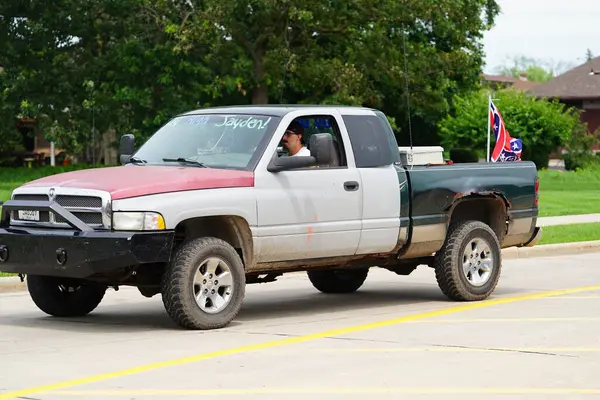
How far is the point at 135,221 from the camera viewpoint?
10.7 metres

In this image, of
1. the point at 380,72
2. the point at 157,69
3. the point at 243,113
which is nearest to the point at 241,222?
the point at 243,113

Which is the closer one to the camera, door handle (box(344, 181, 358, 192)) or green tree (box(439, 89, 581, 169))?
door handle (box(344, 181, 358, 192))

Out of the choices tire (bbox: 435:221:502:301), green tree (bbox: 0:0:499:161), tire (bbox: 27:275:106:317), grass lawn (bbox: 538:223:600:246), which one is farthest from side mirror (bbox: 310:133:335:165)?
green tree (bbox: 0:0:499:161)

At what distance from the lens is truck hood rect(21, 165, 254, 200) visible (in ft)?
35.4

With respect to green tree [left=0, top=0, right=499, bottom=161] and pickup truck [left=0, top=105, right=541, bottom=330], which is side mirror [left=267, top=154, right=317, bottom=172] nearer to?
pickup truck [left=0, top=105, right=541, bottom=330]

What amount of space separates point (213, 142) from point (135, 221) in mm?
1553

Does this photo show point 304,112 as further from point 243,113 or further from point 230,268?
point 230,268

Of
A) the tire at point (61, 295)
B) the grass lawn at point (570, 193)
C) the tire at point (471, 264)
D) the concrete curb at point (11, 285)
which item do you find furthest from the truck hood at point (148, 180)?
the grass lawn at point (570, 193)

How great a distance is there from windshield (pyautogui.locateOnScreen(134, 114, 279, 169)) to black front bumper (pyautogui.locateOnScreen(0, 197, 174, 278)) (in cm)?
123

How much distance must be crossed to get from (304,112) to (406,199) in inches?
52.7

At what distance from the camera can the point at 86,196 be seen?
1085 cm

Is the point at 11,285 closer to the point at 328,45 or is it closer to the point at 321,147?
the point at 321,147

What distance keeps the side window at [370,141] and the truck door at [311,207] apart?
0.16 m

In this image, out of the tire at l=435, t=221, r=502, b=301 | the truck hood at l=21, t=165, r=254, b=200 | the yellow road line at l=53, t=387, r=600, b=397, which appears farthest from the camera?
the tire at l=435, t=221, r=502, b=301
